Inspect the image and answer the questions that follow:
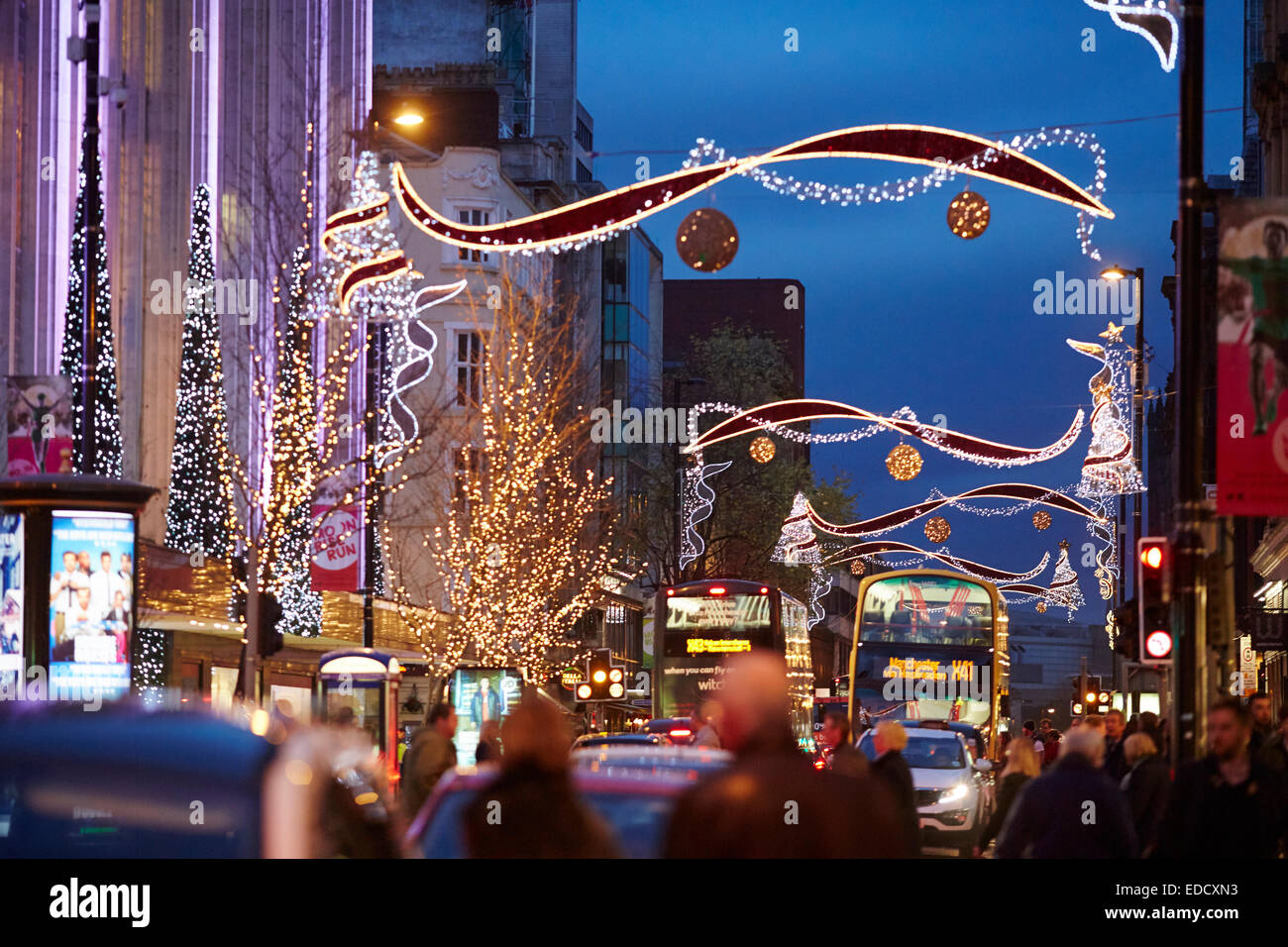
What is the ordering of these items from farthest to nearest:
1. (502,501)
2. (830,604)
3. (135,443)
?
(830,604) < (502,501) < (135,443)

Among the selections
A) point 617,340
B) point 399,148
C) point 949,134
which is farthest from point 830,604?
point 949,134

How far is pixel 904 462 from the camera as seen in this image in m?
45.8

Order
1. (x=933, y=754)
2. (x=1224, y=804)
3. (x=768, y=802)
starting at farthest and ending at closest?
(x=933, y=754), (x=1224, y=804), (x=768, y=802)

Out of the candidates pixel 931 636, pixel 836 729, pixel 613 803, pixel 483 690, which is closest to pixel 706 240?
pixel 836 729

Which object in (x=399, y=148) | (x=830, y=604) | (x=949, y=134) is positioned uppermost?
(x=399, y=148)

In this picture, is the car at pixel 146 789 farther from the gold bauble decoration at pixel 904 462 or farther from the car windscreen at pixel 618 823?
the gold bauble decoration at pixel 904 462

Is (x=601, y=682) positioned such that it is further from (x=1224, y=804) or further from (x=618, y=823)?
(x=618, y=823)

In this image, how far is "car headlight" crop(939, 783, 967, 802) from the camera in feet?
84.7

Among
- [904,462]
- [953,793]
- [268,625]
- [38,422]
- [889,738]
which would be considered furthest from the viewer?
[904,462]

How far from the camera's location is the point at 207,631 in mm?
40250

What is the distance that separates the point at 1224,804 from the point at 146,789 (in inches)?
220
